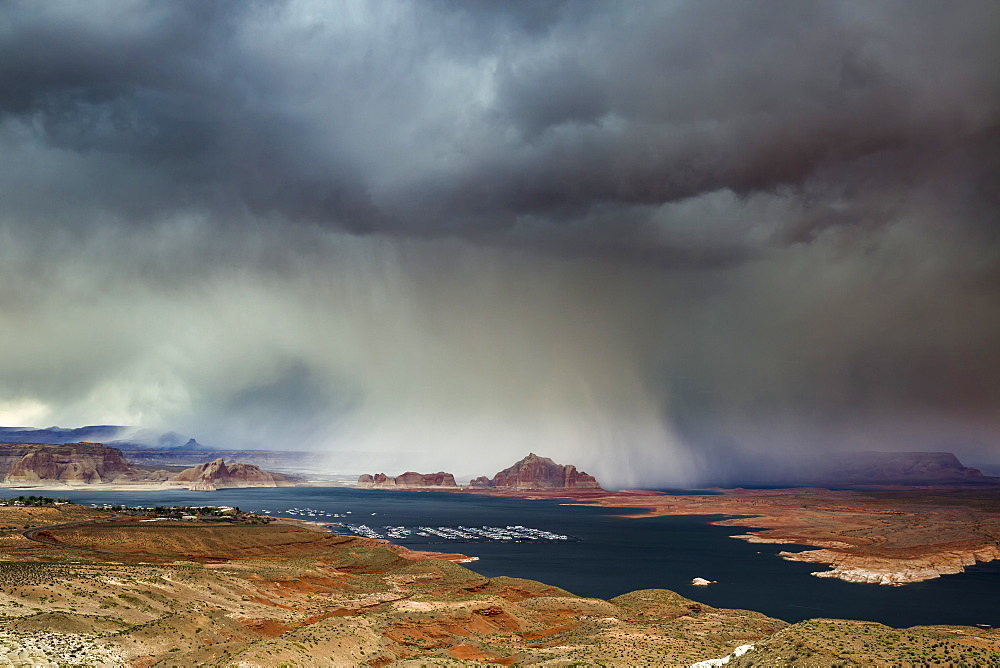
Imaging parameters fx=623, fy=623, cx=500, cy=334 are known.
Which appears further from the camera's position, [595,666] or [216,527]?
[216,527]

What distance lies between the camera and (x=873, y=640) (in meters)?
45.0

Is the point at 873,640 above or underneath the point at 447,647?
above

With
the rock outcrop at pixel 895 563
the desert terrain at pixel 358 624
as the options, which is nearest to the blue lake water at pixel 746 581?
the rock outcrop at pixel 895 563

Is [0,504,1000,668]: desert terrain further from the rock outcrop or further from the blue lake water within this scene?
the rock outcrop

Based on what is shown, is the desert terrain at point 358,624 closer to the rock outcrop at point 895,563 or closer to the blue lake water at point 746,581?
the blue lake water at point 746,581

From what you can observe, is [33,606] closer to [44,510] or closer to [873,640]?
[873,640]

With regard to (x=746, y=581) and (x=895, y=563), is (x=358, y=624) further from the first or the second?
(x=895, y=563)

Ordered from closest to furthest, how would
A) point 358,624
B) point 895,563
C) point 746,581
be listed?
point 358,624 < point 746,581 < point 895,563

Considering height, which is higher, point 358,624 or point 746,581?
point 358,624

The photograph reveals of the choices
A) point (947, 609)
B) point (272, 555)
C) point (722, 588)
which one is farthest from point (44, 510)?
point (947, 609)

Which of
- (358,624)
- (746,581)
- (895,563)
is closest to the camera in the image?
(358,624)

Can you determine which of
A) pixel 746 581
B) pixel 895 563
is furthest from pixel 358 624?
pixel 895 563

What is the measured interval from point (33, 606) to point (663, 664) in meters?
59.0

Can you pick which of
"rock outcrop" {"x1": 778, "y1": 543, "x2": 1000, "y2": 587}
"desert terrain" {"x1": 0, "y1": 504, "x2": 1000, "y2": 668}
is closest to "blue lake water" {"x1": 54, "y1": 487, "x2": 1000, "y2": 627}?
"rock outcrop" {"x1": 778, "y1": 543, "x2": 1000, "y2": 587}
